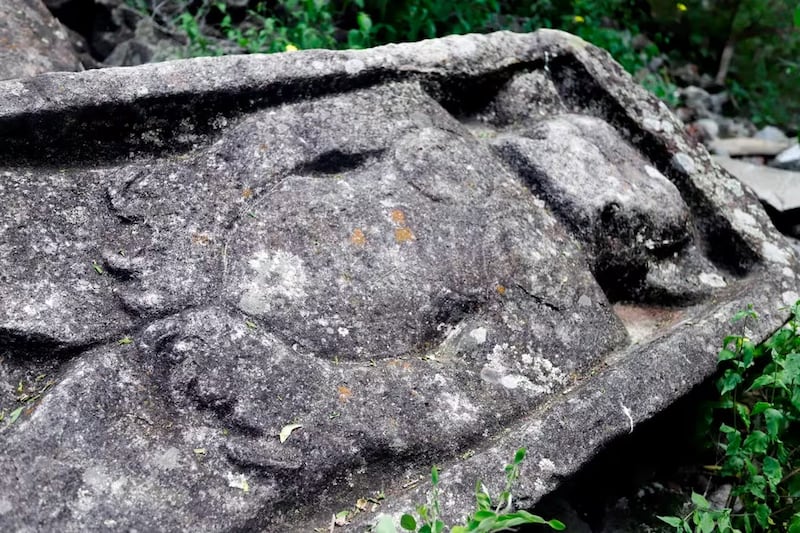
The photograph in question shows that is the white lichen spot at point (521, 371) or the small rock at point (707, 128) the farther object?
the small rock at point (707, 128)

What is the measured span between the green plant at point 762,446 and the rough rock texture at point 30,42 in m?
2.08

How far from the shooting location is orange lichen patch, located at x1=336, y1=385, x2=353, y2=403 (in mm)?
1532

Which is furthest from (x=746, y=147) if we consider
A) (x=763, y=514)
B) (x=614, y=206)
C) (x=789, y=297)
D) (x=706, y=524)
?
(x=706, y=524)

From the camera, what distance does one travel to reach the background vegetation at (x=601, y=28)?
314 centimetres

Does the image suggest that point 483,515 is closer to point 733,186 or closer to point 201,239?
point 201,239

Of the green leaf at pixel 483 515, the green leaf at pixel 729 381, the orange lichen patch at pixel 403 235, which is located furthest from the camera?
the green leaf at pixel 729 381

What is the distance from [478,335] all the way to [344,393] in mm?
357

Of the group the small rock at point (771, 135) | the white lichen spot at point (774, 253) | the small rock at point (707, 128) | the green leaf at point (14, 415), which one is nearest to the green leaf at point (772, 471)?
the white lichen spot at point (774, 253)

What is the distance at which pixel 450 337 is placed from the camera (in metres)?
1.74

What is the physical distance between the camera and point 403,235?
5.79 feet

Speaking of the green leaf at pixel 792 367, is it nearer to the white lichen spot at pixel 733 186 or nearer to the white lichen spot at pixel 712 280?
the white lichen spot at pixel 712 280

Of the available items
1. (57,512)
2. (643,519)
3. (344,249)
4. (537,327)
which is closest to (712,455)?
(643,519)

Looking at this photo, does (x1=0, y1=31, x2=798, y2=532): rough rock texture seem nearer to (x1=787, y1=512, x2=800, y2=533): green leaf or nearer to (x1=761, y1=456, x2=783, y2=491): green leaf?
(x1=761, y1=456, x2=783, y2=491): green leaf

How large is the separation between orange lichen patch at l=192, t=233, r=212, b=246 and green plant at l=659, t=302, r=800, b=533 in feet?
3.70
